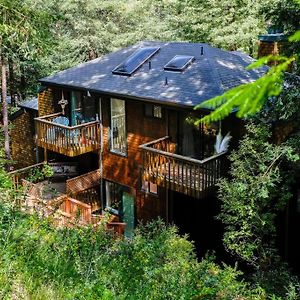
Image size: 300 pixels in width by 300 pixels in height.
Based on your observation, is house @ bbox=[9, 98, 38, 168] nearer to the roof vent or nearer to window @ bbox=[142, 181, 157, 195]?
window @ bbox=[142, 181, 157, 195]

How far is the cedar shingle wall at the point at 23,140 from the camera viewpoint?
20.0 m

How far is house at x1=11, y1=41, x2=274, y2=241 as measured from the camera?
12383 millimetres

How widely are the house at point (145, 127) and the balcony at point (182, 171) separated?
0.03 meters

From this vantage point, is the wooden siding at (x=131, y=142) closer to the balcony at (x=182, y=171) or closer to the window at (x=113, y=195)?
the window at (x=113, y=195)

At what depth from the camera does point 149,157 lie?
499 inches

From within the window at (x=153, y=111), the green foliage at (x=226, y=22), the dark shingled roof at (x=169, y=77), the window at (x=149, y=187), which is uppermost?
the green foliage at (x=226, y=22)

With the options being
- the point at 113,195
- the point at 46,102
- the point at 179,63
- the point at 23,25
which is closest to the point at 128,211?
the point at 113,195

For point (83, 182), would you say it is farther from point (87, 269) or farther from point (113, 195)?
point (87, 269)

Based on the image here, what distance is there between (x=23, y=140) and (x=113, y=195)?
21.1ft

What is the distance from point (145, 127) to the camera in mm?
14477

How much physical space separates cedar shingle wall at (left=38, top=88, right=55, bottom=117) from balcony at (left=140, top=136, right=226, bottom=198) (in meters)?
6.36

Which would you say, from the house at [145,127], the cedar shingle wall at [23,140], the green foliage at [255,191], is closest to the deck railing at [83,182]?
the house at [145,127]

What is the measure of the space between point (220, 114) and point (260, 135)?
26.9 feet

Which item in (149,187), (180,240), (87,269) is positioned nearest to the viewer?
(87,269)
